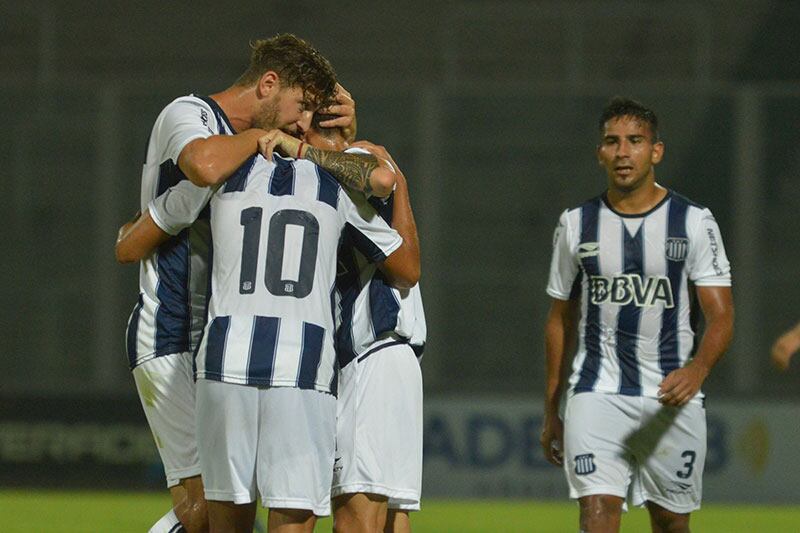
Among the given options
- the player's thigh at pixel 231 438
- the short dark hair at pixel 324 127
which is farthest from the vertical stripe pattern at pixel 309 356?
the short dark hair at pixel 324 127

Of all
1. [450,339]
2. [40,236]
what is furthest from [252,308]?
[40,236]

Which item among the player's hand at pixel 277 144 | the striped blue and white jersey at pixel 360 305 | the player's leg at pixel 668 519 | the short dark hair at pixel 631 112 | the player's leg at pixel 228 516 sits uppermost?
the short dark hair at pixel 631 112

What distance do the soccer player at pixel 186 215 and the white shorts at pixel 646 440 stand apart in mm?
1583

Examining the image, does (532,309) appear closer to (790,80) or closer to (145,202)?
(790,80)

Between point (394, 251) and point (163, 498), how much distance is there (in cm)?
713

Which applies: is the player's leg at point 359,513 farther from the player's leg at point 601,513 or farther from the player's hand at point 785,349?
the player's hand at point 785,349

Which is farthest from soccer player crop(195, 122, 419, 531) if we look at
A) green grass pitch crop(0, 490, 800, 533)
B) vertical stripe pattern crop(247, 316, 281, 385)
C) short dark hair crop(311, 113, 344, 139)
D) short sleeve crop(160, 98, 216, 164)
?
green grass pitch crop(0, 490, 800, 533)

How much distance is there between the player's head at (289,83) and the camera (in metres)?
3.57

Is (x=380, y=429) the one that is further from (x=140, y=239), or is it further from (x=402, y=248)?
(x=140, y=239)

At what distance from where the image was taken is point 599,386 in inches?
194

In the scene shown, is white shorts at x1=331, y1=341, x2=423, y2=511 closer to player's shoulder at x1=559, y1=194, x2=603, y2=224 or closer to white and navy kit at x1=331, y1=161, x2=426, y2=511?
white and navy kit at x1=331, y1=161, x2=426, y2=511

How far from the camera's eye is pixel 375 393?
383cm

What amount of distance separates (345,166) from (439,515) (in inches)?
242

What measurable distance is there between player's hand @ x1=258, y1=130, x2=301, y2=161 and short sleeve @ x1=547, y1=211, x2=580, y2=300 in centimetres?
184
